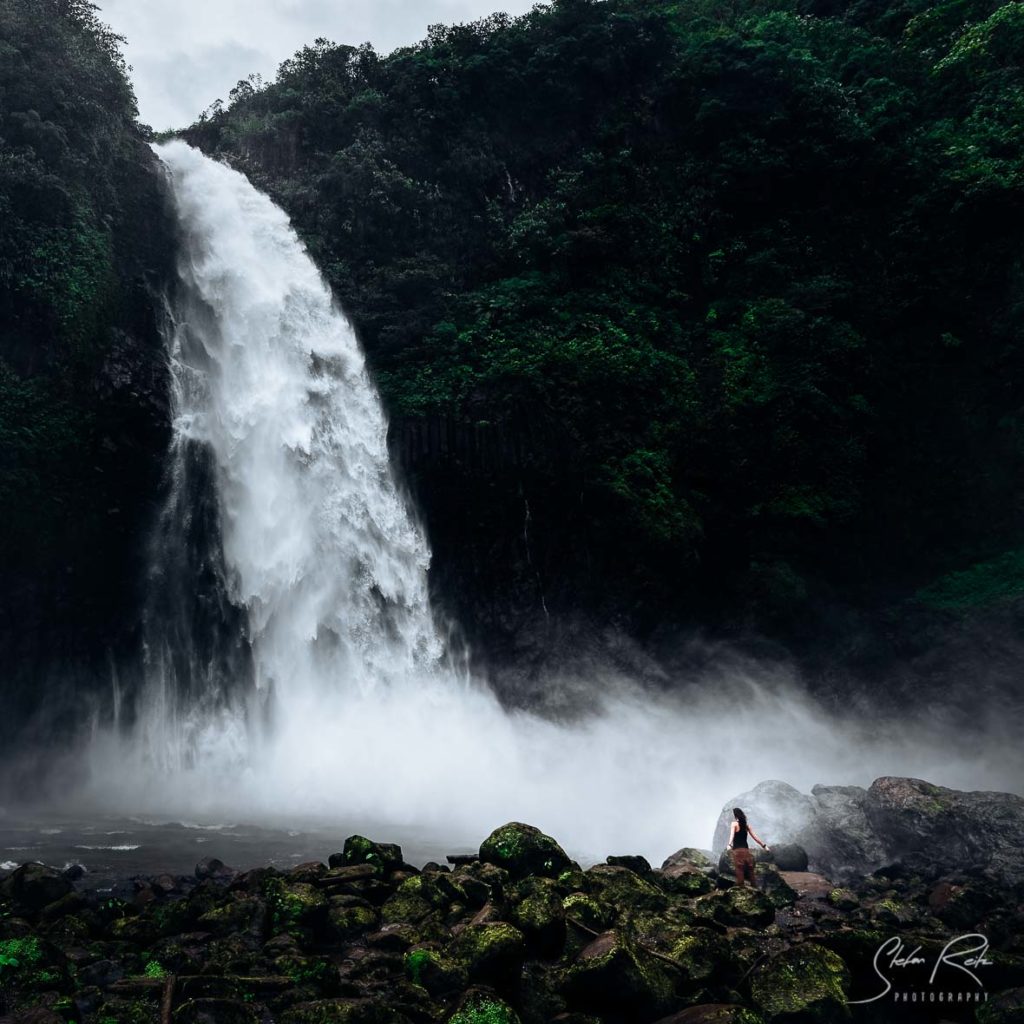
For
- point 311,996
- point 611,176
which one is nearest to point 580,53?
point 611,176

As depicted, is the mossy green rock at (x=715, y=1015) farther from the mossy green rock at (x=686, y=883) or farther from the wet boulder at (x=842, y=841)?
the wet boulder at (x=842, y=841)

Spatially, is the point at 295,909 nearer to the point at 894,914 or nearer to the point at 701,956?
the point at 701,956

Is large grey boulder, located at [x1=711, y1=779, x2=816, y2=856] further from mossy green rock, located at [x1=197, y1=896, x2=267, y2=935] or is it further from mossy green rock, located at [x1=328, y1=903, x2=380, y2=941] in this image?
mossy green rock, located at [x1=197, y1=896, x2=267, y2=935]

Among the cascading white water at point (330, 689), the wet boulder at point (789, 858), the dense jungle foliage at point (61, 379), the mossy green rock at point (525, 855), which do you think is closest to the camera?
the mossy green rock at point (525, 855)

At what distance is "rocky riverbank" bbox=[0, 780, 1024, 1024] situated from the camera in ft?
18.9

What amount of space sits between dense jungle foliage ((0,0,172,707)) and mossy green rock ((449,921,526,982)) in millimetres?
13797

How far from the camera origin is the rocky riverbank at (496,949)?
5.77 m

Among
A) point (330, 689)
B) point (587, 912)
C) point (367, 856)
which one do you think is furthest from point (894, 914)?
point (330, 689)

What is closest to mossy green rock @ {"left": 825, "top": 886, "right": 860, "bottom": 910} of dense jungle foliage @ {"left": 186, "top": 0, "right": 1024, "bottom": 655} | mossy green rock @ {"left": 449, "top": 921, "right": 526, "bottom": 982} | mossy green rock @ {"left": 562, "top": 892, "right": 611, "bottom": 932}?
mossy green rock @ {"left": 562, "top": 892, "right": 611, "bottom": 932}

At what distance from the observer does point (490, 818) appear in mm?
14484

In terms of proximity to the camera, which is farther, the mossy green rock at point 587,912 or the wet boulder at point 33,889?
the wet boulder at point 33,889

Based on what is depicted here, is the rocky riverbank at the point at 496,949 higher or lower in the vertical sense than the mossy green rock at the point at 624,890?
lower

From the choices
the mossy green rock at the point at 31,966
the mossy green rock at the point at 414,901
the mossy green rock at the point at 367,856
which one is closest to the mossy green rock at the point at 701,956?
the mossy green rock at the point at 414,901

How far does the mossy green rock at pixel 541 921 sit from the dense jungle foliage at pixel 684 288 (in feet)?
44.6
